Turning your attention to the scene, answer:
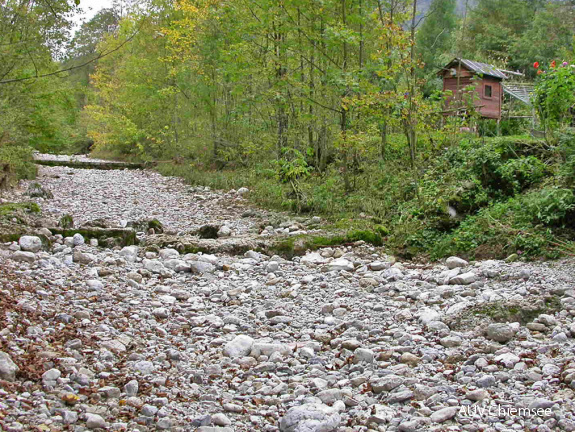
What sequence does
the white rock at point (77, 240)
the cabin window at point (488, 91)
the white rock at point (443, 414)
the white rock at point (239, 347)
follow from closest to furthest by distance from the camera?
the white rock at point (443, 414) < the white rock at point (239, 347) < the white rock at point (77, 240) < the cabin window at point (488, 91)

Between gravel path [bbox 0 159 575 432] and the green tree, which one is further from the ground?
the green tree

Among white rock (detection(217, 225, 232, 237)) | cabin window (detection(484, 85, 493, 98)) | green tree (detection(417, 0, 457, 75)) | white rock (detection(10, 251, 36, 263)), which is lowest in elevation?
white rock (detection(217, 225, 232, 237))

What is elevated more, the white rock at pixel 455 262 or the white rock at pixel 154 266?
the white rock at pixel 154 266

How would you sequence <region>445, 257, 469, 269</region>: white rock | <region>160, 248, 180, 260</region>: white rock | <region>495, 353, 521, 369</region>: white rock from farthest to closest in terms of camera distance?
<region>160, 248, 180, 260</region>: white rock, <region>445, 257, 469, 269</region>: white rock, <region>495, 353, 521, 369</region>: white rock

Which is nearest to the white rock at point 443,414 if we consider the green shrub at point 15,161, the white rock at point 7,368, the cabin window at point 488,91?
the white rock at point 7,368

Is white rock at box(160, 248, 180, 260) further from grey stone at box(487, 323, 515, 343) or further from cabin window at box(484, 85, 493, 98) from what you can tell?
cabin window at box(484, 85, 493, 98)

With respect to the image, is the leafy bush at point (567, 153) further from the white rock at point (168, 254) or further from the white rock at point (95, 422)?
the white rock at point (95, 422)

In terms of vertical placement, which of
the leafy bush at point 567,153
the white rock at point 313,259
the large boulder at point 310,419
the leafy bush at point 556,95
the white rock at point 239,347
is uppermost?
the leafy bush at point 556,95

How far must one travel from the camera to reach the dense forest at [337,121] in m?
6.91

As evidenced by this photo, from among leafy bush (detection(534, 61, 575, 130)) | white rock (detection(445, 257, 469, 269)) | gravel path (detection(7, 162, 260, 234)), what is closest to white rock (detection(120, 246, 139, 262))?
gravel path (detection(7, 162, 260, 234))

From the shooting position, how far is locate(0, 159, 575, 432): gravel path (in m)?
2.88

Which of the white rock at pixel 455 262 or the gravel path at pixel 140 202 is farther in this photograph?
the gravel path at pixel 140 202

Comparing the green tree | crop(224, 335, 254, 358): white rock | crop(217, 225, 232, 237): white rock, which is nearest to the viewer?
crop(224, 335, 254, 358): white rock

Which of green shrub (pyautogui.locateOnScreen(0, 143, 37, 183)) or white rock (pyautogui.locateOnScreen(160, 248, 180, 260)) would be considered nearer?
white rock (pyautogui.locateOnScreen(160, 248, 180, 260))
